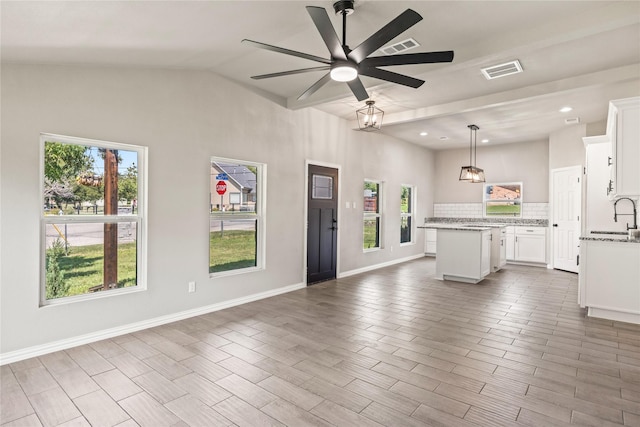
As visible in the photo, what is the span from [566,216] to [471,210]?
2.41 metres

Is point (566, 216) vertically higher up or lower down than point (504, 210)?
A: lower down

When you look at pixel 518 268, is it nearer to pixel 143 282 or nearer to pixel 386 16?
pixel 386 16

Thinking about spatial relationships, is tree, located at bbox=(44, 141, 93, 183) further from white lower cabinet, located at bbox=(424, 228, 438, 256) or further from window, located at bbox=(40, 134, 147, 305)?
white lower cabinet, located at bbox=(424, 228, 438, 256)

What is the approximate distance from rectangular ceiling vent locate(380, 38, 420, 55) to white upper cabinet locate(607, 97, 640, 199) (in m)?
2.55

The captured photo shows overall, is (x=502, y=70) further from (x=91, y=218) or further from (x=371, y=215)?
(x=91, y=218)

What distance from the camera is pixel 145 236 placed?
12.4ft

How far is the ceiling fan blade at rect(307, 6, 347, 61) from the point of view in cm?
212

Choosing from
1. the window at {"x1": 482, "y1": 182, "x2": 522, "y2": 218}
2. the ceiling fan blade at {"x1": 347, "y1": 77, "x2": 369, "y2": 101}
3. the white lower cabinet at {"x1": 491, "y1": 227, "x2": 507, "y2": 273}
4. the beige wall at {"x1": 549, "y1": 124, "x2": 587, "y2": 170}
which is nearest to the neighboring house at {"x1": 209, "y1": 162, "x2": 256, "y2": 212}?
the ceiling fan blade at {"x1": 347, "y1": 77, "x2": 369, "y2": 101}

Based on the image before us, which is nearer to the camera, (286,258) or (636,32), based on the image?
(636,32)

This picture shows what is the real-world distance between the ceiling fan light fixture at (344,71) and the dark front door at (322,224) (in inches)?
126

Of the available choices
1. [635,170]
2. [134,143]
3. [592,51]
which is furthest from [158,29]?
[635,170]

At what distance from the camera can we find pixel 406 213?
8.94 meters

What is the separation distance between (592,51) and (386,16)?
2.44 meters

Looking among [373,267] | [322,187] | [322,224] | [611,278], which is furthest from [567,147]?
[322,224]
